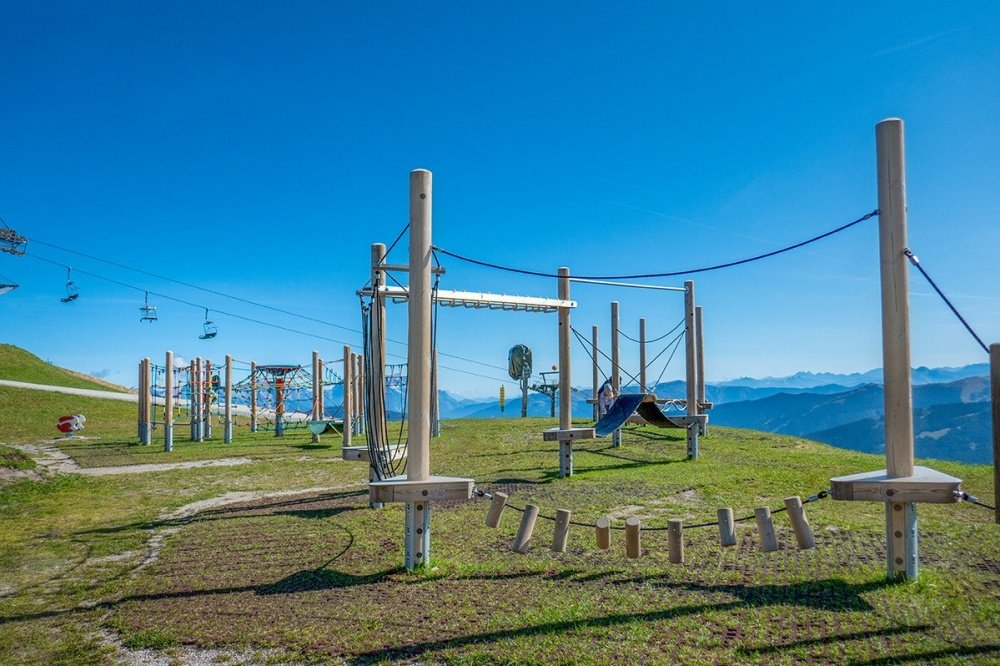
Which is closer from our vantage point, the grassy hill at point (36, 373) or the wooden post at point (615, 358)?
the wooden post at point (615, 358)

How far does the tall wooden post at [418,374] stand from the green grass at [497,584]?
440 millimetres

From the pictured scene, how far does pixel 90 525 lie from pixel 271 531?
370 cm

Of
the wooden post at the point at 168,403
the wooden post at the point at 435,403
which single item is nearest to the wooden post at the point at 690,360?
the wooden post at the point at 435,403

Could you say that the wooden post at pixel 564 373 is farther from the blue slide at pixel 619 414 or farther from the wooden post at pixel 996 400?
the wooden post at pixel 996 400

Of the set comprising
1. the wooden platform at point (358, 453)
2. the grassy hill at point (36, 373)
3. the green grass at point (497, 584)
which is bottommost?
the green grass at point (497, 584)

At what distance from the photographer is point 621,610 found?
6.57 m

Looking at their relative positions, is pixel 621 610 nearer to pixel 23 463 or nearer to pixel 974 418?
pixel 23 463

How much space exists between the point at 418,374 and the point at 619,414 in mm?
7714

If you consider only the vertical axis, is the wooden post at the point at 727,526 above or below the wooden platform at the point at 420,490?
below

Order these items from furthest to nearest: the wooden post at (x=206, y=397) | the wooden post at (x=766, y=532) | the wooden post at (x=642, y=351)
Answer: the wooden post at (x=206, y=397) < the wooden post at (x=642, y=351) < the wooden post at (x=766, y=532)

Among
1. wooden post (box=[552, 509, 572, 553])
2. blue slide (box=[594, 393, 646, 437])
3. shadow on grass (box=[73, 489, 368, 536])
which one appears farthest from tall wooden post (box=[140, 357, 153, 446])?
wooden post (box=[552, 509, 572, 553])

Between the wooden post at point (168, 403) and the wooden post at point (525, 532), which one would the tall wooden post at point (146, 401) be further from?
the wooden post at point (525, 532)

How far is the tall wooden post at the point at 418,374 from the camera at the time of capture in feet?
26.7

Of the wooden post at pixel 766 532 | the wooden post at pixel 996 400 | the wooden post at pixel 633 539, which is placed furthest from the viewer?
the wooden post at pixel 633 539
